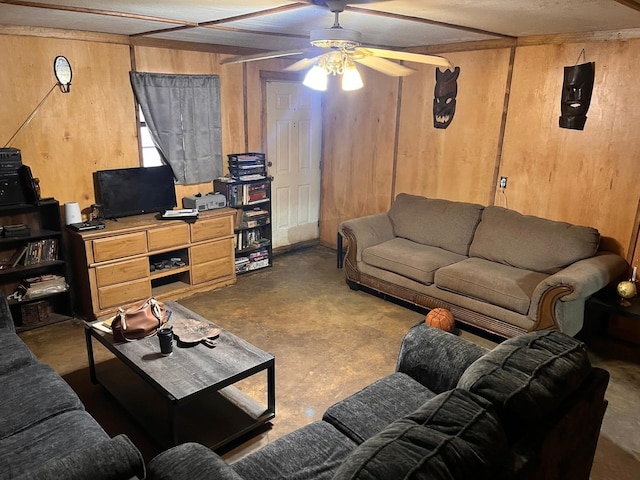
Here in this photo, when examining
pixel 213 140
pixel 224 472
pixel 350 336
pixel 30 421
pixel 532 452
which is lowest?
pixel 350 336

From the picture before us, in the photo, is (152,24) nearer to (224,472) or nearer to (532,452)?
(224,472)

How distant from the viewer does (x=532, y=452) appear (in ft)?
5.03

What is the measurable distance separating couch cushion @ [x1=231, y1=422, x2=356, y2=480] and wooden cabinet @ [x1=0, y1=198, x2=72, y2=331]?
271 centimetres

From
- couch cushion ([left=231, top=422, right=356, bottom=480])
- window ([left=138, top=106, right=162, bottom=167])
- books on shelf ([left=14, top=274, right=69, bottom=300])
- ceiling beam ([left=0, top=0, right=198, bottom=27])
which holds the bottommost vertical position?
books on shelf ([left=14, top=274, right=69, bottom=300])

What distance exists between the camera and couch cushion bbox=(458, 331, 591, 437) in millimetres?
1563

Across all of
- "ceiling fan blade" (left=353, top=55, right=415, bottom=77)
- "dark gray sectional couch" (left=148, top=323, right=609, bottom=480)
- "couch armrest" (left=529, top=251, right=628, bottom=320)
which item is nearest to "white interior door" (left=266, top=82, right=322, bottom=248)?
"ceiling fan blade" (left=353, top=55, right=415, bottom=77)

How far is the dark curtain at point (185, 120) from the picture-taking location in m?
4.34

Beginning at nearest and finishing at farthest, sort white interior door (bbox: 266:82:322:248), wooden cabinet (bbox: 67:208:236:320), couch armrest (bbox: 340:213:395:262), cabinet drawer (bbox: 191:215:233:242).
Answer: wooden cabinet (bbox: 67:208:236:320), cabinet drawer (bbox: 191:215:233:242), couch armrest (bbox: 340:213:395:262), white interior door (bbox: 266:82:322:248)

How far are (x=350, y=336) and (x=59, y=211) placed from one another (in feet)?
8.30

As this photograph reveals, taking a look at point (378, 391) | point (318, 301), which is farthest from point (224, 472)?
point (318, 301)

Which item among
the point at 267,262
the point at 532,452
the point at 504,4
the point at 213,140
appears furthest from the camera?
the point at 267,262

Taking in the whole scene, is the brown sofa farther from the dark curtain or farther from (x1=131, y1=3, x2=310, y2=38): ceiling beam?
(x1=131, y1=3, x2=310, y2=38): ceiling beam

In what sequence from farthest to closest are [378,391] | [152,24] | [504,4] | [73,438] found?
[152,24] → [504,4] → [378,391] → [73,438]

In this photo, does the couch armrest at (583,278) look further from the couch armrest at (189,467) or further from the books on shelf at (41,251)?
the books on shelf at (41,251)
